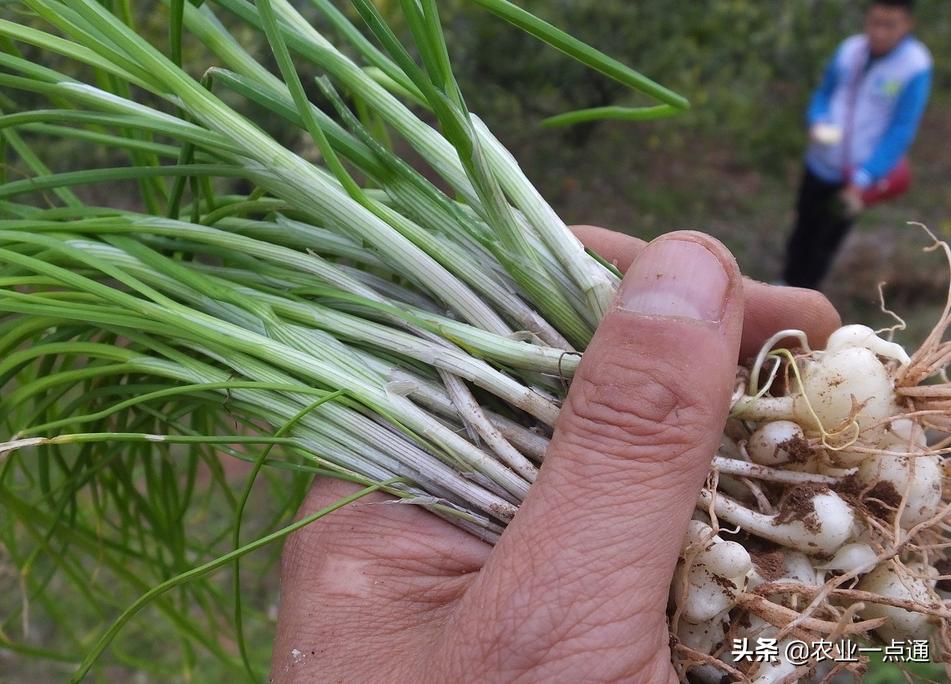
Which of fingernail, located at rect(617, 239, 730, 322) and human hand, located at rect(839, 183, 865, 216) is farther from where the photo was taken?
human hand, located at rect(839, 183, 865, 216)

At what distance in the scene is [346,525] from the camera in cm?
91

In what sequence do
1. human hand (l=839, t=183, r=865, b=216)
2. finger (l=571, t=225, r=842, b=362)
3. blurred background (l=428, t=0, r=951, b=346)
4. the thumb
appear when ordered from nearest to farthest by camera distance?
the thumb < finger (l=571, t=225, r=842, b=362) < human hand (l=839, t=183, r=865, b=216) < blurred background (l=428, t=0, r=951, b=346)

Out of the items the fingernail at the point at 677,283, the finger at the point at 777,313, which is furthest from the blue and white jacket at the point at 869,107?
the fingernail at the point at 677,283

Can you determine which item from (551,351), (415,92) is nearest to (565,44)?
(415,92)

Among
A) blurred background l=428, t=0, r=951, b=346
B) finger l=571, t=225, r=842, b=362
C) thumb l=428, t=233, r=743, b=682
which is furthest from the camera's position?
blurred background l=428, t=0, r=951, b=346

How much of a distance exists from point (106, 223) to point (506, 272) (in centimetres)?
55

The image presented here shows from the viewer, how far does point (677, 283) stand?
0.79 metres

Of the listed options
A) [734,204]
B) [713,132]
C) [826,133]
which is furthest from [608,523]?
[713,132]

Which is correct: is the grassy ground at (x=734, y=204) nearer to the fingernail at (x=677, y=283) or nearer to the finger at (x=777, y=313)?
the finger at (x=777, y=313)

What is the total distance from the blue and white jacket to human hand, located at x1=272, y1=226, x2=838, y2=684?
2172 mm

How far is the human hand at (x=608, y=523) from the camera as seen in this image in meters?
0.72

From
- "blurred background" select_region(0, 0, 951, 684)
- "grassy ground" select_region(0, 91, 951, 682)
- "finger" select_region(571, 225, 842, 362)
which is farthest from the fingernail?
"grassy ground" select_region(0, 91, 951, 682)

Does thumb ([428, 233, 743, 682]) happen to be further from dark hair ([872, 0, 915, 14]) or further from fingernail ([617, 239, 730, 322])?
dark hair ([872, 0, 915, 14])

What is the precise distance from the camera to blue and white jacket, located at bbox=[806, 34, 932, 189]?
2.43m
